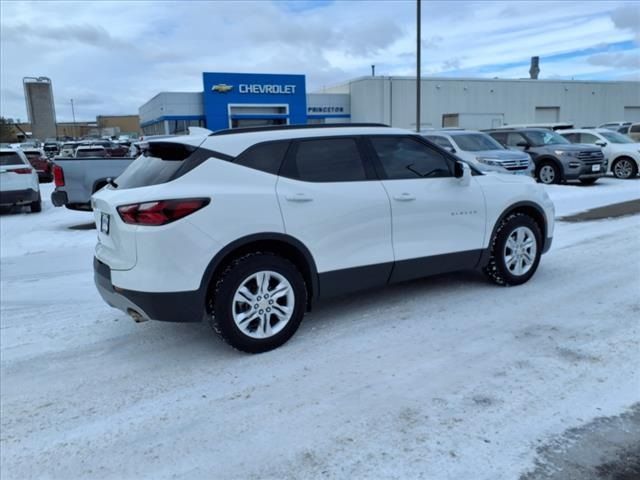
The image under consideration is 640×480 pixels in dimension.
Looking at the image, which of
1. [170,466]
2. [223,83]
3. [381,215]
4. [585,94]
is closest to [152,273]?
[170,466]

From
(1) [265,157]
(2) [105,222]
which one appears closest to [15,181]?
(2) [105,222]

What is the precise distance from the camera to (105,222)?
4.16 metres

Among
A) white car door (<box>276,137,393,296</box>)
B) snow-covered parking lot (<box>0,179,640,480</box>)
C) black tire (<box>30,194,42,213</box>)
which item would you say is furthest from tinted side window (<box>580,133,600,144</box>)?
black tire (<box>30,194,42,213</box>)

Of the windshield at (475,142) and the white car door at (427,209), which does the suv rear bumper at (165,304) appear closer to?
the white car door at (427,209)

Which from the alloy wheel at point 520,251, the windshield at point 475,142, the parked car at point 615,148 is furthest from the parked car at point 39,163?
the alloy wheel at point 520,251

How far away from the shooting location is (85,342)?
15.2ft

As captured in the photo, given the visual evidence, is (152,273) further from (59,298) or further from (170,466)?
(59,298)

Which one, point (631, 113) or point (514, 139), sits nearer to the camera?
point (514, 139)

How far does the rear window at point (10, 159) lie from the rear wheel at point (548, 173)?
45.6 feet

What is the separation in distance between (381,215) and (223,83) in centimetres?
3629

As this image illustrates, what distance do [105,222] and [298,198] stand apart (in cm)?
150

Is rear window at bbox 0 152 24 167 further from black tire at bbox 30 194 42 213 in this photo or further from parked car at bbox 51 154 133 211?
parked car at bbox 51 154 133 211

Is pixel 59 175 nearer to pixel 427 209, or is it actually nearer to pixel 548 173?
pixel 427 209

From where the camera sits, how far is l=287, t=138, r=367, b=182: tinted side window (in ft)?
14.4
